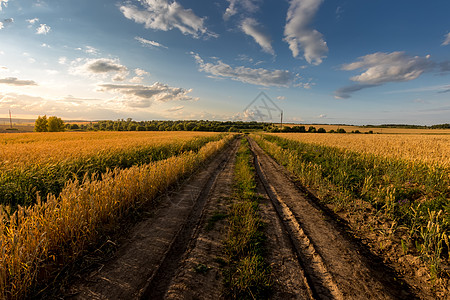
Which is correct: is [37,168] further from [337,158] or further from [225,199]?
[337,158]

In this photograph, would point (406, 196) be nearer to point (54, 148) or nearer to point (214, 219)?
point (214, 219)

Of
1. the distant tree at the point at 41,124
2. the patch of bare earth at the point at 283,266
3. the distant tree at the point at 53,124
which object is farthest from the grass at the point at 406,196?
the distant tree at the point at 41,124

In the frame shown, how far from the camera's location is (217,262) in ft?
12.7

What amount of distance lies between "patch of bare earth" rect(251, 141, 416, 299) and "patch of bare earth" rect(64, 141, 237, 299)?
294 centimetres

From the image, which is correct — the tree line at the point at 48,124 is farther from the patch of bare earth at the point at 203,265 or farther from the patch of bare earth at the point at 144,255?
the patch of bare earth at the point at 203,265

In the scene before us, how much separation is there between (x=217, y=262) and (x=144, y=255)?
169 centimetres

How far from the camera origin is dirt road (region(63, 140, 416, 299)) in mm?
3182

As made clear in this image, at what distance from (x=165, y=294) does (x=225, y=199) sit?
469 centimetres

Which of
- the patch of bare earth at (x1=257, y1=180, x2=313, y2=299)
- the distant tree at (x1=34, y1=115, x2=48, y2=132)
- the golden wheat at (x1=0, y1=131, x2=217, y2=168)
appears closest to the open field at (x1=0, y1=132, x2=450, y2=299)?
the patch of bare earth at (x1=257, y1=180, x2=313, y2=299)

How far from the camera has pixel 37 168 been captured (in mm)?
6379

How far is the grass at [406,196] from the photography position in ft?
13.4

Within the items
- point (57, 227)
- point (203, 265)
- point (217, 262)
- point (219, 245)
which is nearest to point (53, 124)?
point (57, 227)

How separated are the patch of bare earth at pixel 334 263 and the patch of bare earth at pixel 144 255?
2.94 m

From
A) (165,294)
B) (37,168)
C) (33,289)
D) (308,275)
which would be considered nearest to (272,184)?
(308,275)
